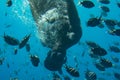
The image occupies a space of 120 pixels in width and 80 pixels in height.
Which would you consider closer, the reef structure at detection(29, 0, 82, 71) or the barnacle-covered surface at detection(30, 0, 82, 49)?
the reef structure at detection(29, 0, 82, 71)

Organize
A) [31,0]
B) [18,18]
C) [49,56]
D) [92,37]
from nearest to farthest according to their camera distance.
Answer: [49,56], [31,0], [18,18], [92,37]

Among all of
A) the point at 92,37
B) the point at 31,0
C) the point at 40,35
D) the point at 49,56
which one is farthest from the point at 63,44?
the point at 92,37

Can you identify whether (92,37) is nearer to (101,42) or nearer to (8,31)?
(101,42)

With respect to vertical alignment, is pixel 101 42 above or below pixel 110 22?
below

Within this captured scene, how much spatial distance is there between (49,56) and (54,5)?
265cm

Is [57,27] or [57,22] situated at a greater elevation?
[57,22]

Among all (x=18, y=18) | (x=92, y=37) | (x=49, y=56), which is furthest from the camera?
(x=92, y=37)

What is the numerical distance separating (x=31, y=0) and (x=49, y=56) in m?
3.58

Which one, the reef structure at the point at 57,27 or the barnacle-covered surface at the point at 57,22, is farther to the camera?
the barnacle-covered surface at the point at 57,22

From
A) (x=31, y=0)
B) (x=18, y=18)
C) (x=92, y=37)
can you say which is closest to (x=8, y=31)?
(x=18, y=18)

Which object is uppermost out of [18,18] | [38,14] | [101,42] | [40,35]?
[38,14]

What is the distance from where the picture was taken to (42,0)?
473 inches

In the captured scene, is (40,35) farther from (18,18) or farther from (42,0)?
(18,18)

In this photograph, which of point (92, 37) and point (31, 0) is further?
point (92, 37)
